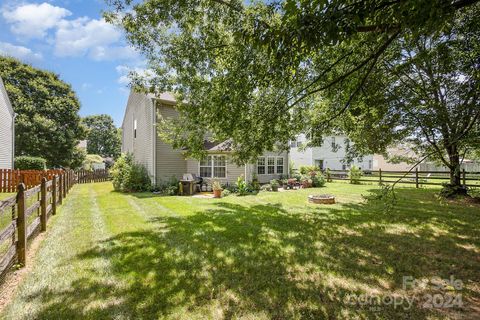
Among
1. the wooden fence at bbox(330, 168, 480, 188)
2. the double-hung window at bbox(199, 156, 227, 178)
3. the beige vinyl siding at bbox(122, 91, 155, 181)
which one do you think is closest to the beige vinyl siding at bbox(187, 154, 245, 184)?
the double-hung window at bbox(199, 156, 227, 178)

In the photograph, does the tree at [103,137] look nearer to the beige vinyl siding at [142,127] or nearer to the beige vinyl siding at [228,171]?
the beige vinyl siding at [142,127]

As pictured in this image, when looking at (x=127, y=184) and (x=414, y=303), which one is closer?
(x=414, y=303)

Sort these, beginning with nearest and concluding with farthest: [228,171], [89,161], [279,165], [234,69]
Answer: [234,69], [228,171], [279,165], [89,161]

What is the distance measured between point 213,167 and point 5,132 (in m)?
14.1

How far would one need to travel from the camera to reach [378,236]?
621cm

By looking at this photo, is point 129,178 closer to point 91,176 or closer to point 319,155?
point 91,176

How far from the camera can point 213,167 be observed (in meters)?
17.0

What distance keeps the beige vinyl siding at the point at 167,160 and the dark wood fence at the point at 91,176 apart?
32.6 ft

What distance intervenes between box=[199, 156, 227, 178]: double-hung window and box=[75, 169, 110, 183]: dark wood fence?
39.0 feet

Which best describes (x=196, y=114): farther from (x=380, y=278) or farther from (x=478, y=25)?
(x=478, y=25)

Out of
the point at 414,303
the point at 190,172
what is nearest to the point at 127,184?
the point at 190,172

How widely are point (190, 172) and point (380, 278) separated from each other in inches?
554

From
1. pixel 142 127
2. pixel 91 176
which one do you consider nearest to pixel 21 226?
pixel 142 127

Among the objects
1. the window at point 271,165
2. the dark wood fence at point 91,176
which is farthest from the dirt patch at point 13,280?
the dark wood fence at point 91,176
